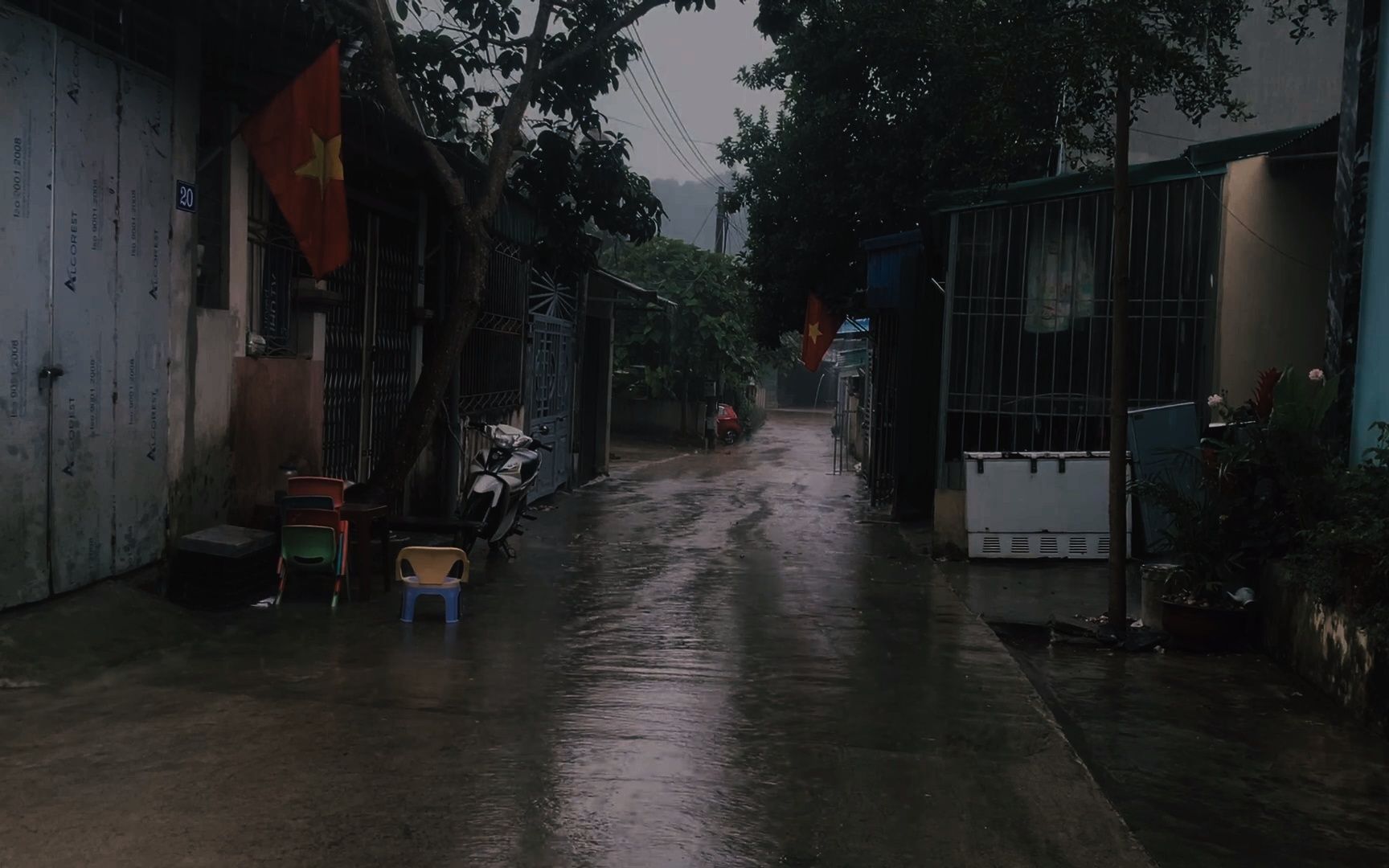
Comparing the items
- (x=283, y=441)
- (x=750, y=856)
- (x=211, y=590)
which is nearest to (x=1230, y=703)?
(x=750, y=856)

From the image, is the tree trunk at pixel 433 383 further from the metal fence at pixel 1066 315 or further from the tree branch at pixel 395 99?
the metal fence at pixel 1066 315

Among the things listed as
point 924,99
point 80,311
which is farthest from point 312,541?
point 924,99

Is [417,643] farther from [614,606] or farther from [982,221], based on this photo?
[982,221]

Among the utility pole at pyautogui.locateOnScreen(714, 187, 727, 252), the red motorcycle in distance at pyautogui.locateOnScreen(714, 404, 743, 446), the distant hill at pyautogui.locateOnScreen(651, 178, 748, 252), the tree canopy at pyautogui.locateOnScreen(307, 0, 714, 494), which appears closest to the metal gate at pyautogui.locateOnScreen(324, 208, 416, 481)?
the tree canopy at pyautogui.locateOnScreen(307, 0, 714, 494)

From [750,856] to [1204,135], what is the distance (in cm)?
1717

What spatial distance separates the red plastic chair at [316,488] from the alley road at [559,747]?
0.88 m

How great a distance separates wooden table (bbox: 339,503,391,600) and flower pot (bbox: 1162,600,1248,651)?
5.39m

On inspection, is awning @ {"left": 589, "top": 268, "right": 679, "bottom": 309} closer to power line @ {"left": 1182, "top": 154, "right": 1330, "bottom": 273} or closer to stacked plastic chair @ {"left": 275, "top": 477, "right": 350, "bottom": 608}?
power line @ {"left": 1182, "top": 154, "right": 1330, "bottom": 273}

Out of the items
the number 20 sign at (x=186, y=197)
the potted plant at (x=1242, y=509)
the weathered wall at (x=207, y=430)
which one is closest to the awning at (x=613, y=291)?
the weathered wall at (x=207, y=430)

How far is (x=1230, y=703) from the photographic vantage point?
6.82 meters

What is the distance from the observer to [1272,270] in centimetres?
1160

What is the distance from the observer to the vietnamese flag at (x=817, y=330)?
1995cm

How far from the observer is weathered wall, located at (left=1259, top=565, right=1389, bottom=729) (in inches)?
249

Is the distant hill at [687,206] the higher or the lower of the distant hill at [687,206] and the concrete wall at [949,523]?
the higher
